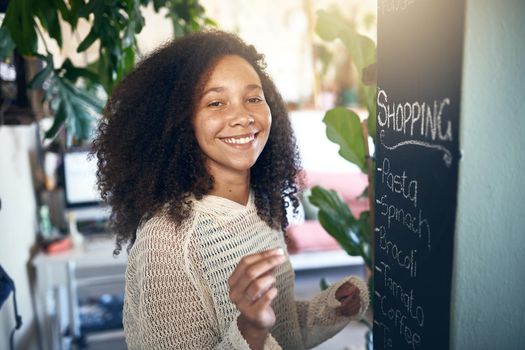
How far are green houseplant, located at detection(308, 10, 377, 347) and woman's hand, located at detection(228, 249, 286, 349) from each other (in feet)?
2.16

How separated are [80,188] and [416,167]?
247 cm

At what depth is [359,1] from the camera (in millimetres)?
3859

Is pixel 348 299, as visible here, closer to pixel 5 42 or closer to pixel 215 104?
pixel 215 104

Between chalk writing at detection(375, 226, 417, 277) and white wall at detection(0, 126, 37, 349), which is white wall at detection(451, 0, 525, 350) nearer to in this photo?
chalk writing at detection(375, 226, 417, 277)

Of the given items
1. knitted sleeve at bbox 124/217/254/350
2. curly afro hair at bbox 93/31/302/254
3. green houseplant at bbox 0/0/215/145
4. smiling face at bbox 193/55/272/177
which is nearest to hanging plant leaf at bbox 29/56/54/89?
green houseplant at bbox 0/0/215/145

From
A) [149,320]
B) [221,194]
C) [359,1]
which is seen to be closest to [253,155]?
[221,194]

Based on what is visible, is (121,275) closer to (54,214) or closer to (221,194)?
(54,214)

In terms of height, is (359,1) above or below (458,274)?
above

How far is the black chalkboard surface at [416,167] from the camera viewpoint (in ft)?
2.01

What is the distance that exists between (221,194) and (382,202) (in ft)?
1.17

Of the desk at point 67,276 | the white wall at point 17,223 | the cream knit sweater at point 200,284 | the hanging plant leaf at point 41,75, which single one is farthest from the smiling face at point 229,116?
the desk at point 67,276

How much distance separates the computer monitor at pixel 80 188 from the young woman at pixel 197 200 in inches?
70.1

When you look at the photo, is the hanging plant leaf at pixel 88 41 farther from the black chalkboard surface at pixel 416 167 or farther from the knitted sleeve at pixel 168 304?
the black chalkboard surface at pixel 416 167

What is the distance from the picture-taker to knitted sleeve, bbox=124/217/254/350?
2.71ft
